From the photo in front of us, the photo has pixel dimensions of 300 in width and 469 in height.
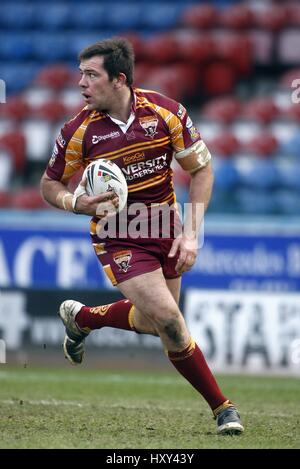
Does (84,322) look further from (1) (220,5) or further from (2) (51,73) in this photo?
(1) (220,5)

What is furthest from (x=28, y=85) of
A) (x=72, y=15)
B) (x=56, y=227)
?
Answer: (x=56, y=227)

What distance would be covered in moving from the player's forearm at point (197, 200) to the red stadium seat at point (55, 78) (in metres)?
9.55

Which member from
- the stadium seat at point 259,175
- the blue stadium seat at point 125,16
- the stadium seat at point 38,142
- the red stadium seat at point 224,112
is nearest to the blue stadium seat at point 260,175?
the stadium seat at point 259,175

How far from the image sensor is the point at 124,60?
652 cm

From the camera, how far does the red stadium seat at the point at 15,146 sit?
14.6 metres

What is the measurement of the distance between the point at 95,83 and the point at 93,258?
480 centimetres

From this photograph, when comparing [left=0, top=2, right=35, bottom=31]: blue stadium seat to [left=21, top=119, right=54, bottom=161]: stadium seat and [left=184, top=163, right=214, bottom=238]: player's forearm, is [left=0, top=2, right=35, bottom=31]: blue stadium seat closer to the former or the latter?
[left=21, top=119, right=54, bottom=161]: stadium seat

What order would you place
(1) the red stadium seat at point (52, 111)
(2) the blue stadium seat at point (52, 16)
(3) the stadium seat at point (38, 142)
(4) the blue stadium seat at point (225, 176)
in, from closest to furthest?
(4) the blue stadium seat at point (225, 176), (3) the stadium seat at point (38, 142), (1) the red stadium seat at point (52, 111), (2) the blue stadium seat at point (52, 16)

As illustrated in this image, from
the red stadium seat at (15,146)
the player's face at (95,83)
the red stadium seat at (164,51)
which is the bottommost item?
the red stadium seat at (15,146)

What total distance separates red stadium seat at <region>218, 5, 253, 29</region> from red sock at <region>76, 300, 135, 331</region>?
393 inches

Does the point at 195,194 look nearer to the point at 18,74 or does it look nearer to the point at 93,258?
the point at 93,258

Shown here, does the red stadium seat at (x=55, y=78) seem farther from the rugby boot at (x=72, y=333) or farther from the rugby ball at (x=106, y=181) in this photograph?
the rugby ball at (x=106, y=181)

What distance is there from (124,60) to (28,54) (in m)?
11.0

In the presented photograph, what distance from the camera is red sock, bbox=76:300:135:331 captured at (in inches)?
279
